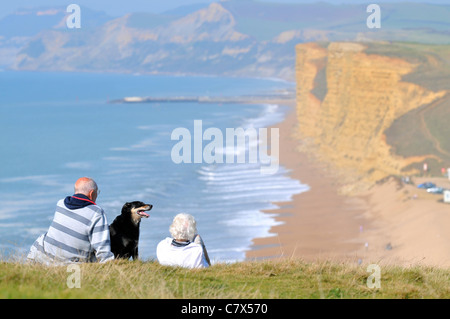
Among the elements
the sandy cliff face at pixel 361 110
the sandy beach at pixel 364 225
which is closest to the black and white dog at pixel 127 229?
the sandy beach at pixel 364 225

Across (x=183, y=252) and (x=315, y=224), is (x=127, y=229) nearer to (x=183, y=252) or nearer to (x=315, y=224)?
→ (x=183, y=252)

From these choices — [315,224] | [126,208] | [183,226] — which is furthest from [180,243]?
[315,224]

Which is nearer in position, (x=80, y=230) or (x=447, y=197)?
(x=80, y=230)

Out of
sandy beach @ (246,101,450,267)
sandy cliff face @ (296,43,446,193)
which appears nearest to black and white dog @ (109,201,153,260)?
sandy beach @ (246,101,450,267)

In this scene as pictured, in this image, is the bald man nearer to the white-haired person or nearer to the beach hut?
the white-haired person

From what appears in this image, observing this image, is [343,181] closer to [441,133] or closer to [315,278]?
[441,133]

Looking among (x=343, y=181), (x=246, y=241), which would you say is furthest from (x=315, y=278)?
(x=343, y=181)

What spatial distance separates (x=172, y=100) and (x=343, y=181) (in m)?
128

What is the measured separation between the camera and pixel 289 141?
94.4 meters

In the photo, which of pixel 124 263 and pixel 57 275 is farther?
pixel 124 263

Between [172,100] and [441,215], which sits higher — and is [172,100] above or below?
above

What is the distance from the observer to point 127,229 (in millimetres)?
8742

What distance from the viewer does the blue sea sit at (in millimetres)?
46281

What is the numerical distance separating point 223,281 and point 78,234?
5.39 feet
